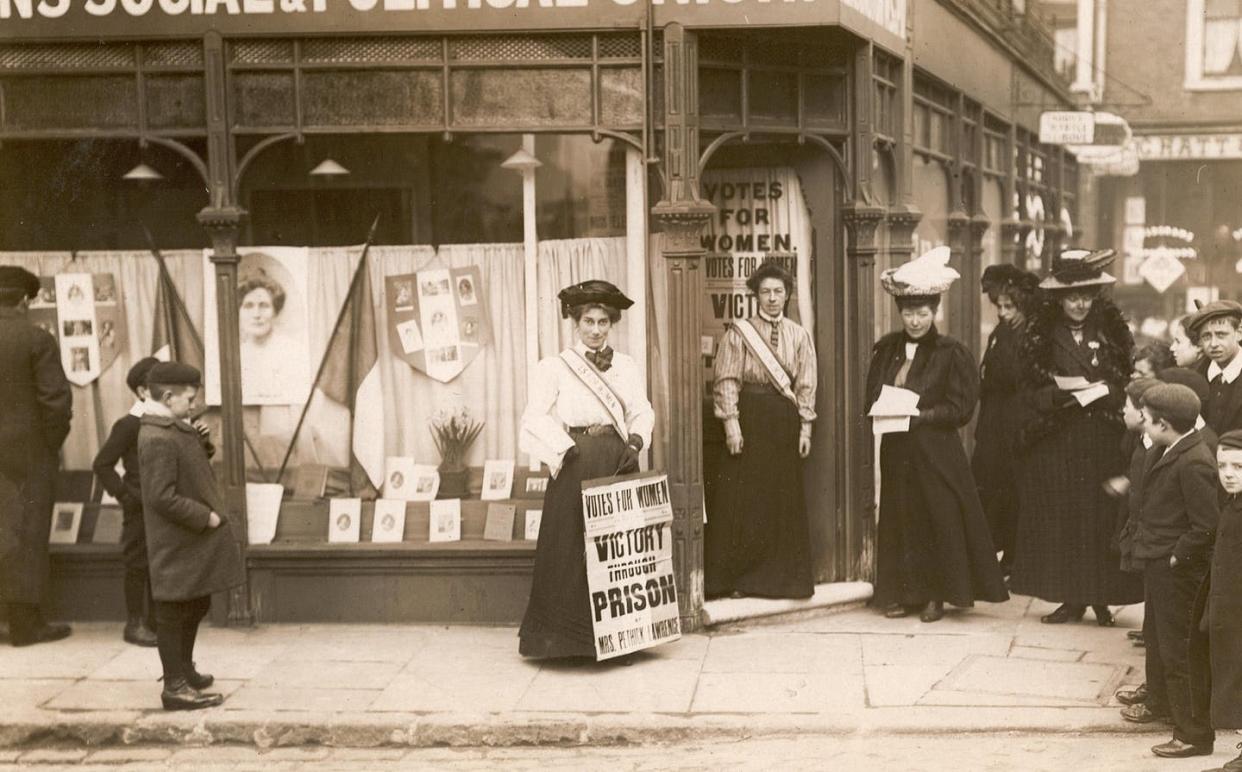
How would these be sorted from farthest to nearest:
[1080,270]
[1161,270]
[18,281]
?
1. [1161,270]
2. [18,281]
3. [1080,270]

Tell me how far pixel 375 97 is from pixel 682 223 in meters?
Answer: 1.97

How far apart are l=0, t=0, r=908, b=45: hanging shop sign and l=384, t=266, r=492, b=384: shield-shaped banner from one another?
1.56 metres

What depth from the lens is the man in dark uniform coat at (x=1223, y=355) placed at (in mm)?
7379

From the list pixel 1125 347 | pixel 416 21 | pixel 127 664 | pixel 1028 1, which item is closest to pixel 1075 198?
pixel 1028 1

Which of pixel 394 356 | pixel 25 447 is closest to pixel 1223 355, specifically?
pixel 394 356

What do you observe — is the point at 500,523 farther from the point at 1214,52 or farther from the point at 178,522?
the point at 1214,52

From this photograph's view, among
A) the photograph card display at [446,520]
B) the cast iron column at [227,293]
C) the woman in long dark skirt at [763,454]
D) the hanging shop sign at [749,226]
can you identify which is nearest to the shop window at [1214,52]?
the hanging shop sign at [749,226]

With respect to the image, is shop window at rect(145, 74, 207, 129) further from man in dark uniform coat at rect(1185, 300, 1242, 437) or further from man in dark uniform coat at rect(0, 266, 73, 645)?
man in dark uniform coat at rect(1185, 300, 1242, 437)

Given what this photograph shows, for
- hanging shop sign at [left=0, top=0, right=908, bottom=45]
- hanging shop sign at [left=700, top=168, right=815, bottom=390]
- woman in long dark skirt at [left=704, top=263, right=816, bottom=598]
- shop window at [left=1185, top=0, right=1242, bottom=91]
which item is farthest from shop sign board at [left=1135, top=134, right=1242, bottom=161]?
hanging shop sign at [left=0, top=0, right=908, bottom=45]

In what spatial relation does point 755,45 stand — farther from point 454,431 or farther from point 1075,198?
point 1075,198

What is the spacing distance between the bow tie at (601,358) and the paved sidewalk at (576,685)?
64.9 inches

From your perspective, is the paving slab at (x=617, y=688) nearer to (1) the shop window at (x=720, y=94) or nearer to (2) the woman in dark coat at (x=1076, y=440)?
(2) the woman in dark coat at (x=1076, y=440)

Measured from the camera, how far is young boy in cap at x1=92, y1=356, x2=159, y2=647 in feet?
27.1

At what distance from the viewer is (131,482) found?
8.29 meters
